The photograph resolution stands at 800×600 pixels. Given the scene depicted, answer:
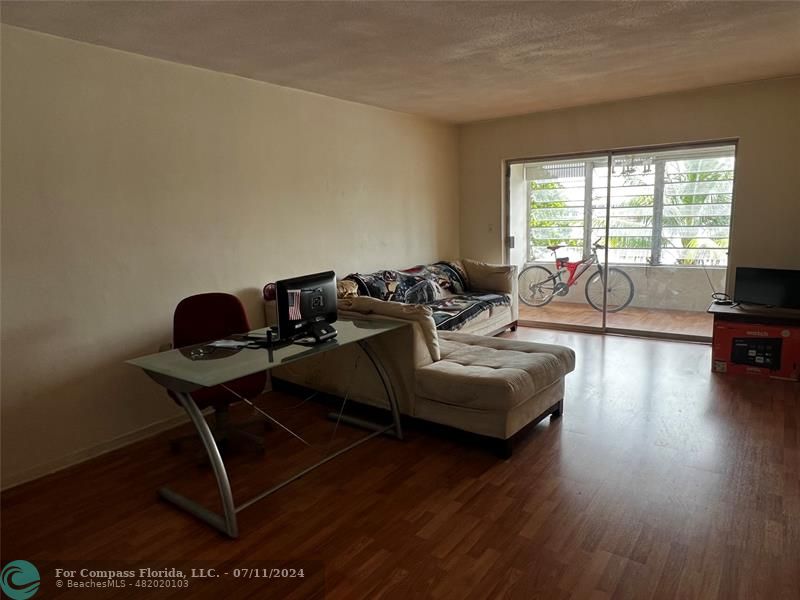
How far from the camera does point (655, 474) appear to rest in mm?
2701

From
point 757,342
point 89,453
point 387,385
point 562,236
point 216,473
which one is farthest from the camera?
point 562,236

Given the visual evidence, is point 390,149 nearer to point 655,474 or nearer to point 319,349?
point 319,349

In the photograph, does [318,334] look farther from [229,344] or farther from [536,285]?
[536,285]

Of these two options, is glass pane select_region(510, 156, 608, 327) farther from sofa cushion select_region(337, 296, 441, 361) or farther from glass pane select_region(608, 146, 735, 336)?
sofa cushion select_region(337, 296, 441, 361)

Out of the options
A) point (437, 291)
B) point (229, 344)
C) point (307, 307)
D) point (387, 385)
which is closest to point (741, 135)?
point (437, 291)

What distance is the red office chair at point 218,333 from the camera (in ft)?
9.93

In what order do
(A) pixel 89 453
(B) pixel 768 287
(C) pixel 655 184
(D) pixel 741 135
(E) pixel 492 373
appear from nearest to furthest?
1. (E) pixel 492 373
2. (A) pixel 89 453
3. (B) pixel 768 287
4. (D) pixel 741 135
5. (C) pixel 655 184

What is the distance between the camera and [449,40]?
311cm

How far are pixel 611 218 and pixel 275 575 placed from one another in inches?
199

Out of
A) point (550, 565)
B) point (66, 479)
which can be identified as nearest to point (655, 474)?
point (550, 565)

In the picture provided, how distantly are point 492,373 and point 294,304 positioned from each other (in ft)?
3.92

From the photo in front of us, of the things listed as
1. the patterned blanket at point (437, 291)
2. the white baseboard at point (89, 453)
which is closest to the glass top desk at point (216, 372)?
the white baseboard at point (89, 453)

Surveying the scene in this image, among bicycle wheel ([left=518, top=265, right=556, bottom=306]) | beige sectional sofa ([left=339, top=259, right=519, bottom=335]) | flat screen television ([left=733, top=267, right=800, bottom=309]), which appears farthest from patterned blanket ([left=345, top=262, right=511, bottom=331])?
flat screen television ([left=733, top=267, right=800, bottom=309])

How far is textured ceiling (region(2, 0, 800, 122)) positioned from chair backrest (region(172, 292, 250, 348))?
1543 mm
